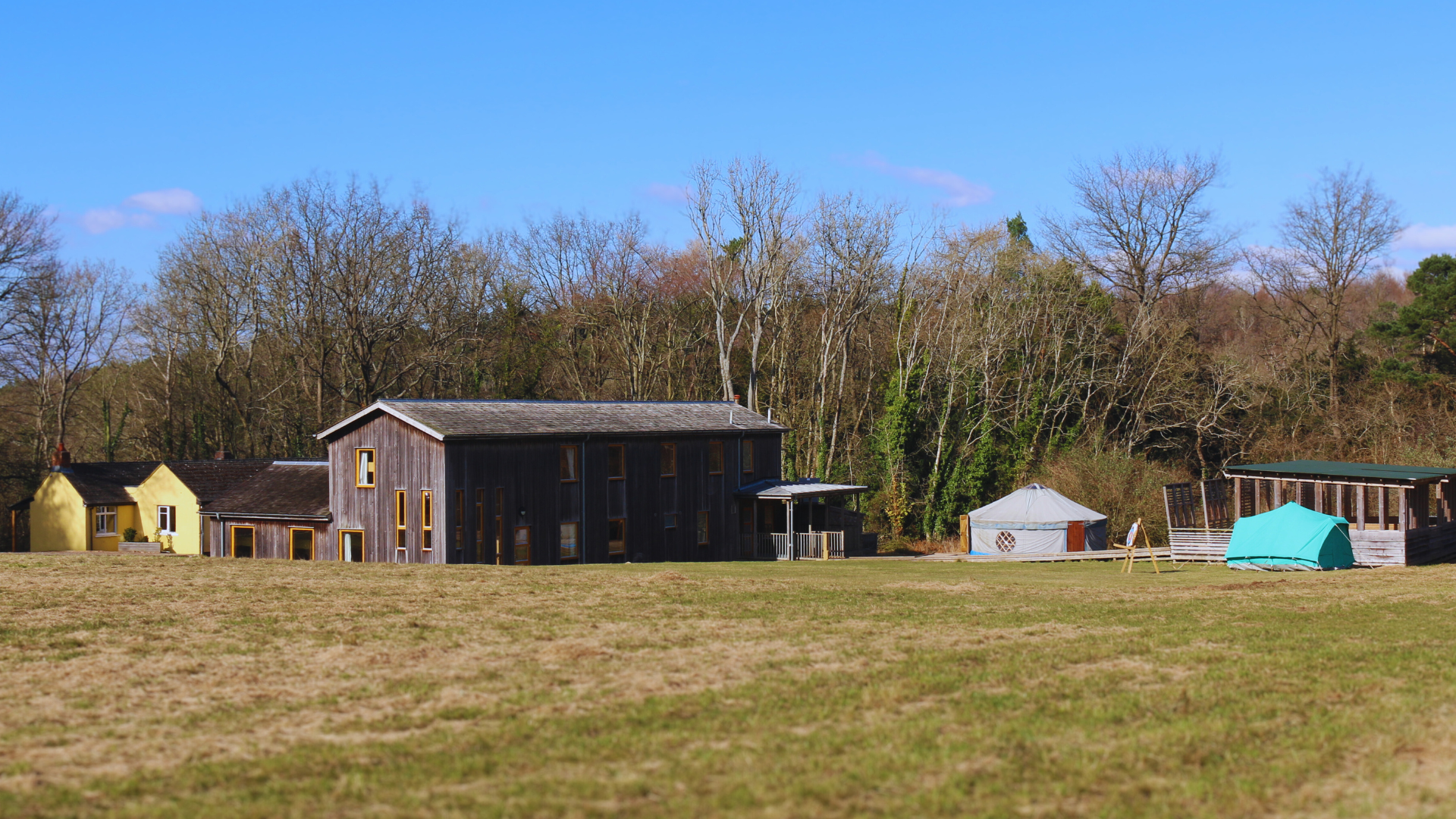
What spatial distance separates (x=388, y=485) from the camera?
3566cm

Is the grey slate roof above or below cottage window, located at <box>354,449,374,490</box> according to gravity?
above

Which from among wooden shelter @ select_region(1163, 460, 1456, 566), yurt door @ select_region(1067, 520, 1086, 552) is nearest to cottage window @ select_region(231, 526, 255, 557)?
wooden shelter @ select_region(1163, 460, 1456, 566)

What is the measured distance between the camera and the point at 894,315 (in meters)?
62.2

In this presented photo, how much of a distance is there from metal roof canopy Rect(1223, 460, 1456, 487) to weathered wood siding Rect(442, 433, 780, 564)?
17116mm

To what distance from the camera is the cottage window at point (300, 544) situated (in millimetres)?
38250

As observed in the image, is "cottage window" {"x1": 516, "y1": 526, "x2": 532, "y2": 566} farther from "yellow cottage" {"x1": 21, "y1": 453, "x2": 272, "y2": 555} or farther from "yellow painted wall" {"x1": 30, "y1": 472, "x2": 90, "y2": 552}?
"yellow painted wall" {"x1": 30, "y1": 472, "x2": 90, "y2": 552}

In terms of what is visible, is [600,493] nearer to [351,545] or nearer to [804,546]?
[351,545]

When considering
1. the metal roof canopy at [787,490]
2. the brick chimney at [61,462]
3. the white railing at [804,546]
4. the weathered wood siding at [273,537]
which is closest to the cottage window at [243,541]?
the weathered wood siding at [273,537]

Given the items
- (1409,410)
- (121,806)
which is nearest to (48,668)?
(121,806)

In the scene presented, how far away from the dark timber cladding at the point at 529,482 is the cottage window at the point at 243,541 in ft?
14.6

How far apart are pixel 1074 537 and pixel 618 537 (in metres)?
19.0

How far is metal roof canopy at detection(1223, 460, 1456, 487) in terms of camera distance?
3278cm

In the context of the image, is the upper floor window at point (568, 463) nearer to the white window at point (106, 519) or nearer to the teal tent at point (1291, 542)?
the teal tent at point (1291, 542)

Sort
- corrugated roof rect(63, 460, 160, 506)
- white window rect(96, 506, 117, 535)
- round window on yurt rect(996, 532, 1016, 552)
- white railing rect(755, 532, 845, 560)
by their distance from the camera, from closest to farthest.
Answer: white railing rect(755, 532, 845, 560), corrugated roof rect(63, 460, 160, 506), white window rect(96, 506, 117, 535), round window on yurt rect(996, 532, 1016, 552)
